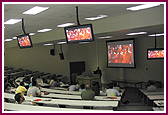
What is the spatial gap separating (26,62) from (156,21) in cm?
1369

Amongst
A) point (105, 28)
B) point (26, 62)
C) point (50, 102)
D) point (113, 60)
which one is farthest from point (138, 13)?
point (26, 62)

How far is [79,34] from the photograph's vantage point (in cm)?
483

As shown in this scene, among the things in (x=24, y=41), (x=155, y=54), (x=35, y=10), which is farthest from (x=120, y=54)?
(x=35, y=10)

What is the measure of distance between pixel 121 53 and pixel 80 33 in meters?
7.62

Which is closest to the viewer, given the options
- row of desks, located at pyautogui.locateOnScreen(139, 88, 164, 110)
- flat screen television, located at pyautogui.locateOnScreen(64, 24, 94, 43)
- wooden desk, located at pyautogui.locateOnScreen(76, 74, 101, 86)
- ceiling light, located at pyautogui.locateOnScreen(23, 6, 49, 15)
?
flat screen television, located at pyautogui.locateOnScreen(64, 24, 94, 43)

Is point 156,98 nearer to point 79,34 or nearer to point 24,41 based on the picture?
point 79,34

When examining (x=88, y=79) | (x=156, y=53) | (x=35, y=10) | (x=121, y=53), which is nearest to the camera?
(x=35, y=10)

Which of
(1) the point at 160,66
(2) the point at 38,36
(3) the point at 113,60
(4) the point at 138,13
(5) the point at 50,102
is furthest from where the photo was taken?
(3) the point at 113,60

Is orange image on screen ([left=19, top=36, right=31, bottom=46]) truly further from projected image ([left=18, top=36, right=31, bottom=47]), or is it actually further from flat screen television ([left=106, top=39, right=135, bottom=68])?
flat screen television ([left=106, top=39, right=135, bottom=68])


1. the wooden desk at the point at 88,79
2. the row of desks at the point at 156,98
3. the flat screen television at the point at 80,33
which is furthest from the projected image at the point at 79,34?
the wooden desk at the point at 88,79

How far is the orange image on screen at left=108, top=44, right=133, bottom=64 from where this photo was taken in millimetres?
11781

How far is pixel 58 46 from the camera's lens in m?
15.2

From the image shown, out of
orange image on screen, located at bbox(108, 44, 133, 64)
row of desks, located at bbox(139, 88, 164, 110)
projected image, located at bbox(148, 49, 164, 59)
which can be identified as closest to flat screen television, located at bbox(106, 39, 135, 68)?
orange image on screen, located at bbox(108, 44, 133, 64)

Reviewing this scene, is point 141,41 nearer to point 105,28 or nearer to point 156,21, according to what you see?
point 105,28
